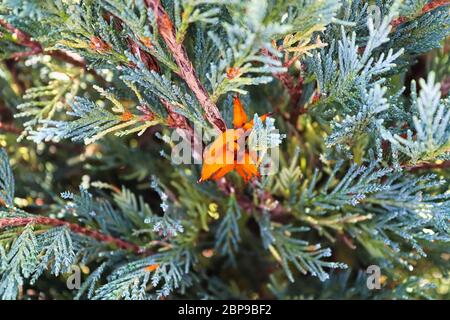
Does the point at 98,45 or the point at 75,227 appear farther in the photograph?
the point at 75,227

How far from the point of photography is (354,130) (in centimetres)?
80

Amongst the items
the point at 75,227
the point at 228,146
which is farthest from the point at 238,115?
the point at 75,227

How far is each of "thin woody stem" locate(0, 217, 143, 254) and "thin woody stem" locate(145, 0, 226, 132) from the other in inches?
13.4

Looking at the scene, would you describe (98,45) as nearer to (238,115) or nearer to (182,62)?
(182,62)

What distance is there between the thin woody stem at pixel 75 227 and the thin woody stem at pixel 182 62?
340 mm

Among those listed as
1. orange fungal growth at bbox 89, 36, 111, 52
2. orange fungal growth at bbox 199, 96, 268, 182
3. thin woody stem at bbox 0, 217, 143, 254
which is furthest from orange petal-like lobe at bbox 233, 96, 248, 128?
thin woody stem at bbox 0, 217, 143, 254

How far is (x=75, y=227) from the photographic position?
935mm

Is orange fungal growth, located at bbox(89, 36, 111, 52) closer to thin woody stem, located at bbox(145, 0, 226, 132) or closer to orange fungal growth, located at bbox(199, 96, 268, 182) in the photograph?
thin woody stem, located at bbox(145, 0, 226, 132)

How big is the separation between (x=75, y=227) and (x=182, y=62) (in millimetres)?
403

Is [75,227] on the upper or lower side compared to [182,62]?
lower

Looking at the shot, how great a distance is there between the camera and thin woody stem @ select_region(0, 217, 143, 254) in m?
0.82

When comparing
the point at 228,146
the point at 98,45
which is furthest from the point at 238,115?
the point at 98,45

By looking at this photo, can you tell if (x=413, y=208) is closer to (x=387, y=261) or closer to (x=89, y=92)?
(x=387, y=261)

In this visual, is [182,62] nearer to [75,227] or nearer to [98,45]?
[98,45]
